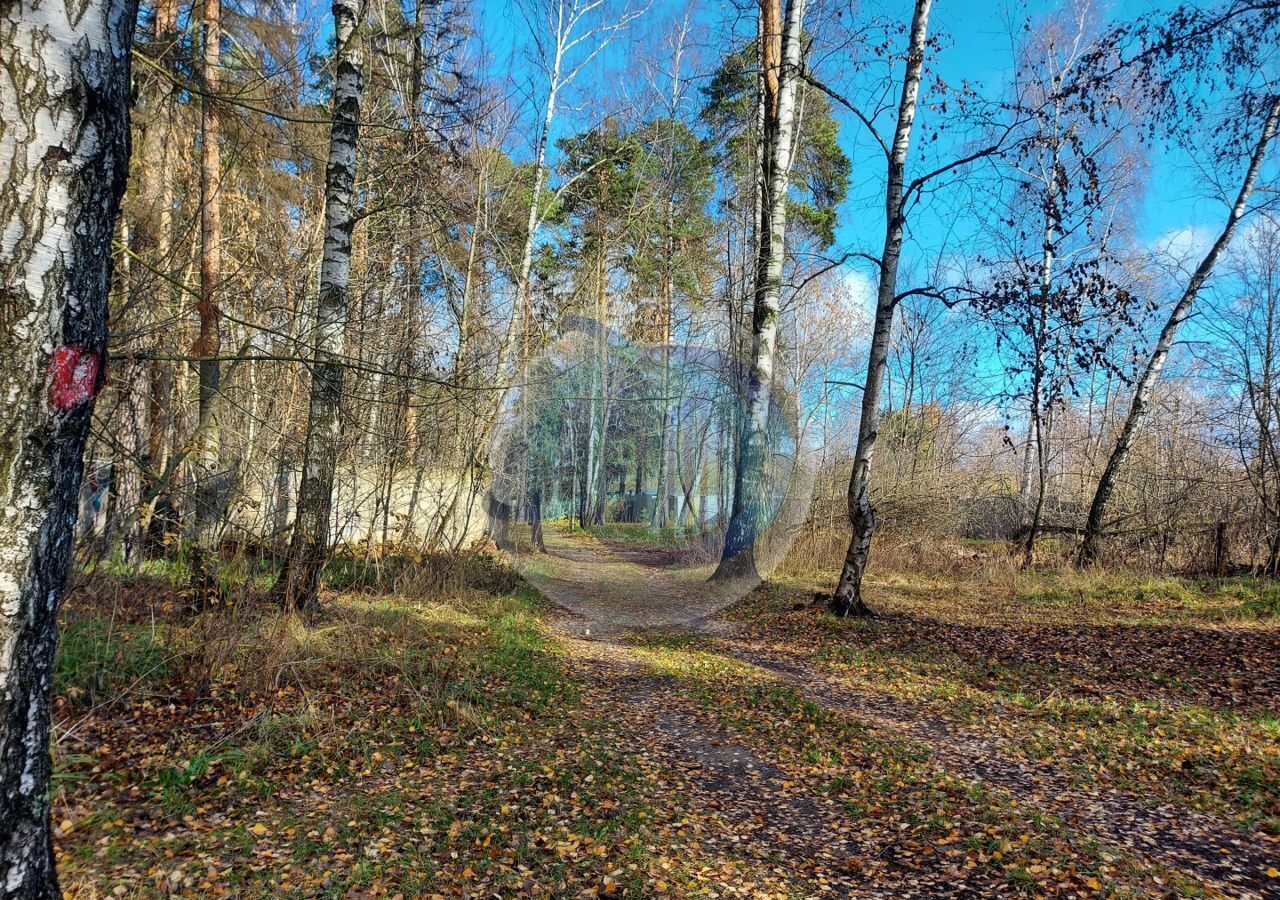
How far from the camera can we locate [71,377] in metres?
1.85

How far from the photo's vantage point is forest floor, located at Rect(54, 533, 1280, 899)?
10.8ft

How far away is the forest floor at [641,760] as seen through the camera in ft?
10.8

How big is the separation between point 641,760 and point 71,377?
4.10 meters

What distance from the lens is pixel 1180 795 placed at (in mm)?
4141

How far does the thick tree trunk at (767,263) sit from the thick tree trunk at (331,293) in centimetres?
459

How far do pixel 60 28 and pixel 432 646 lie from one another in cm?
584

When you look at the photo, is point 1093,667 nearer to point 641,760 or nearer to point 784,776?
point 784,776

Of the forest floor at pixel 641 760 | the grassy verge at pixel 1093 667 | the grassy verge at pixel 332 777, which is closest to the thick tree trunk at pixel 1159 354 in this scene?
the grassy verge at pixel 1093 667

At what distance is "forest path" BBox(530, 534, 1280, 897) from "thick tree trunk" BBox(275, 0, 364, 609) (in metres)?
2.80

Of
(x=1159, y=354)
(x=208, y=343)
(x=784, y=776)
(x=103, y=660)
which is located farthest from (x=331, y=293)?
(x=1159, y=354)

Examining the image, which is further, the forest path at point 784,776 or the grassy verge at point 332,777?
the forest path at point 784,776

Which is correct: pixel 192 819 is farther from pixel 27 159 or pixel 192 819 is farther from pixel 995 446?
pixel 995 446

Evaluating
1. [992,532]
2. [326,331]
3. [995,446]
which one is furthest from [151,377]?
[995,446]

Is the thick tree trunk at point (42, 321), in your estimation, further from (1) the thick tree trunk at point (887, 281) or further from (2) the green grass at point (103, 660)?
(1) the thick tree trunk at point (887, 281)
